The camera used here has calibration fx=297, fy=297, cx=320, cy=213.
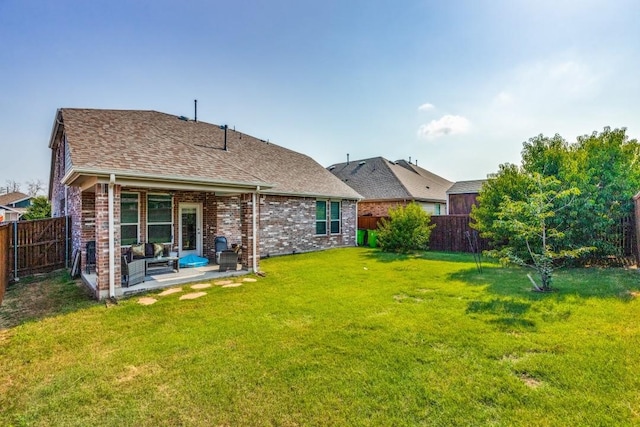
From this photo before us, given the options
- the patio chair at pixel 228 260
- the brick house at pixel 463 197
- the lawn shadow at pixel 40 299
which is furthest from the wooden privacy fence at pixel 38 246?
the brick house at pixel 463 197


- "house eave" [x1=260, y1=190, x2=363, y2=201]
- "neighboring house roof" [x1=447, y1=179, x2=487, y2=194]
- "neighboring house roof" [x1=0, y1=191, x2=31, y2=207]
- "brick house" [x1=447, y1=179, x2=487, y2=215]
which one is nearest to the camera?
"house eave" [x1=260, y1=190, x2=363, y2=201]

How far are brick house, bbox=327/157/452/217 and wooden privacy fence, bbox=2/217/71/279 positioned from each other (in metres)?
13.7

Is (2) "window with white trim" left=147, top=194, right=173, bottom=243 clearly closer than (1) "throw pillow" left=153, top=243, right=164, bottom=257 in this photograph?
No

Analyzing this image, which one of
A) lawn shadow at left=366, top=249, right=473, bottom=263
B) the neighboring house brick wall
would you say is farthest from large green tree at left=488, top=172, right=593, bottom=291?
the neighboring house brick wall

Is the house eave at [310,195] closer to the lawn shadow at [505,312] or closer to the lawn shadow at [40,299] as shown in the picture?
the lawn shadow at [40,299]

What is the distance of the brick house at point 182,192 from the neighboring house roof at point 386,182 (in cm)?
385

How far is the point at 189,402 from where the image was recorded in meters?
2.93

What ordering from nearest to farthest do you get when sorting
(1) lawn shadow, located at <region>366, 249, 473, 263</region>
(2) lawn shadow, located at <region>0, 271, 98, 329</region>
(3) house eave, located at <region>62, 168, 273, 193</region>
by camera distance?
(2) lawn shadow, located at <region>0, 271, 98, 329</region> < (3) house eave, located at <region>62, 168, 273, 193</region> < (1) lawn shadow, located at <region>366, 249, 473, 263</region>

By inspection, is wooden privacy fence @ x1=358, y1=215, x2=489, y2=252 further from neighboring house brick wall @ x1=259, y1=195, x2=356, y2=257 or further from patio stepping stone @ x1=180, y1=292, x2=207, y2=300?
patio stepping stone @ x1=180, y1=292, x2=207, y2=300

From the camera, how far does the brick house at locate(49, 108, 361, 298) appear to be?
6.52 metres

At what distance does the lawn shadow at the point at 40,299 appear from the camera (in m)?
5.57

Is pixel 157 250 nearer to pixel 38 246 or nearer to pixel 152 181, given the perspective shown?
pixel 152 181

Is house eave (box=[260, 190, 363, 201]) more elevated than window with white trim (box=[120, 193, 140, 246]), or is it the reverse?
house eave (box=[260, 190, 363, 201])

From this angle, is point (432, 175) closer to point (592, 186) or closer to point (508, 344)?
point (592, 186)
